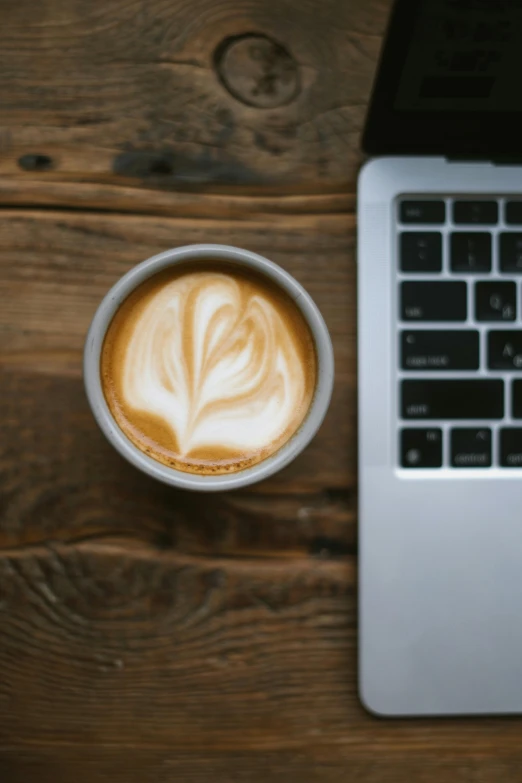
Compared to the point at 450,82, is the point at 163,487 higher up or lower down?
lower down

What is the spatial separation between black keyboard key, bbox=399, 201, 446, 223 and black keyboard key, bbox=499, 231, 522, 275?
44 mm

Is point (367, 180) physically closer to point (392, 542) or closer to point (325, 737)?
point (392, 542)

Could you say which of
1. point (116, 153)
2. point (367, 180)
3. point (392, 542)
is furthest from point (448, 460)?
point (116, 153)

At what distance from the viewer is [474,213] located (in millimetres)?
446

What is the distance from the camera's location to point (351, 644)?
477mm

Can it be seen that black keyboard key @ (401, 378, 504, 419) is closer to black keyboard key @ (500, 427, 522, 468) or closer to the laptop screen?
black keyboard key @ (500, 427, 522, 468)

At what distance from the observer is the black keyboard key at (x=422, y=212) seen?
1.45 feet

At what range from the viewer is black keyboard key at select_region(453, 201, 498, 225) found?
0.44 meters

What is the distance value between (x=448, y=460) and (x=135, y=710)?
0.28 m

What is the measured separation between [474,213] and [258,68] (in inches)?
7.2

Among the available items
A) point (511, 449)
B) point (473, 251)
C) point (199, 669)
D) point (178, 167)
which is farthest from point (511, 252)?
point (199, 669)

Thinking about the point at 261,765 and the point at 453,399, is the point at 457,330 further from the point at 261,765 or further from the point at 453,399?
the point at 261,765

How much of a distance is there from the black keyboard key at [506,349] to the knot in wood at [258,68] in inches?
8.7

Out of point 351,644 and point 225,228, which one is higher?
point 225,228
